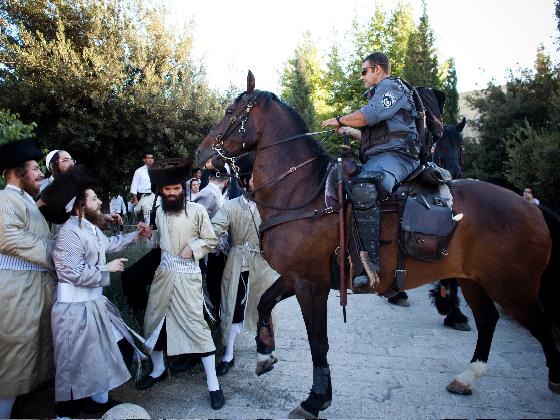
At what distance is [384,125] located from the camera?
3850mm

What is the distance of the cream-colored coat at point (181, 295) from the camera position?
13.4 ft

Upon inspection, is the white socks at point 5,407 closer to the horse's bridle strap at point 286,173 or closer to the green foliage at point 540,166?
the horse's bridle strap at point 286,173

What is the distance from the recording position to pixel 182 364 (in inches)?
184

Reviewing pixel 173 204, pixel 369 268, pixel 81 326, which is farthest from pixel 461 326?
pixel 81 326

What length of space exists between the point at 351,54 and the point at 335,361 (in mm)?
31920

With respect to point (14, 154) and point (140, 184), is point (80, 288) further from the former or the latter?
point (140, 184)

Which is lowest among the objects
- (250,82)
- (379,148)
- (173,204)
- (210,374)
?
(210,374)

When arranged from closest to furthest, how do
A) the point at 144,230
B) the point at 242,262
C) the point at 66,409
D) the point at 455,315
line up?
1. the point at 66,409
2. the point at 144,230
3. the point at 242,262
4. the point at 455,315

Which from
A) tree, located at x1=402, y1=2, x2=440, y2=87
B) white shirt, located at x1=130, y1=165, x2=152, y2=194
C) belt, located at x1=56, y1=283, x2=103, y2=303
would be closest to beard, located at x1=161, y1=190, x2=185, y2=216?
belt, located at x1=56, y1=283, x2=103, y2=303

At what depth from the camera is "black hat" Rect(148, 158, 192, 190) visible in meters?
4.20

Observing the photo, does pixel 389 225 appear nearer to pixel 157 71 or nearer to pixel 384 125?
pixel 384 125

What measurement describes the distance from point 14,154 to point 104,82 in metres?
10.9

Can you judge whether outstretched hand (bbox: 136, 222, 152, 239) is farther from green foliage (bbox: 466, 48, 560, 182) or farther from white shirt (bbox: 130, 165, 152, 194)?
green foliage (bbox: 466, 48, 560, 182)

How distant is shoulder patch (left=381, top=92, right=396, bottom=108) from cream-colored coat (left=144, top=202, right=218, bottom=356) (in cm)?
214
